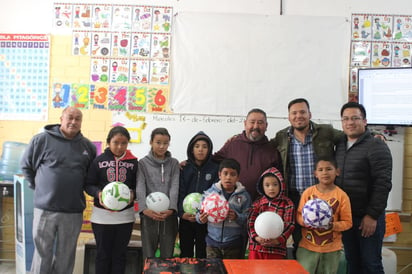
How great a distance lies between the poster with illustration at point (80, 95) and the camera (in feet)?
11.9

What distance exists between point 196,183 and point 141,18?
2.06 m

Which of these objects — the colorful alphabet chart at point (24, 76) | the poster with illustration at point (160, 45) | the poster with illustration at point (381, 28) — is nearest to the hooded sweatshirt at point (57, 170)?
the colorful alphabet chart at point (24, 76)

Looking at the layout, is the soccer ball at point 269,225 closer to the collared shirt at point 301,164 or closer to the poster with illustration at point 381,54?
the collared shirt at point 301,164

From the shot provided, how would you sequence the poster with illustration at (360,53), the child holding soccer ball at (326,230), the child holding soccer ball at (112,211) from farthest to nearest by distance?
1. the poster with illustration at (360,53)
2. the child holding soccer ball at (112,211)
3. the child holding soccer ball at (326,230)

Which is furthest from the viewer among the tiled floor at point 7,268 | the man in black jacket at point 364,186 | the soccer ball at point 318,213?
the tiled floor at point 7,268

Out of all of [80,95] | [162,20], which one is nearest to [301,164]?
[162,20]

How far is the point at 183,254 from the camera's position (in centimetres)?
254

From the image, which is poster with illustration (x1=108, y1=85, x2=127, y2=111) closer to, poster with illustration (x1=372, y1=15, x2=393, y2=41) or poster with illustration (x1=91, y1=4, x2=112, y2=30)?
poster with illustration (x1=91, y1=4, x2=112, y2=30)

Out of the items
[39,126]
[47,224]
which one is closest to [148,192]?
[47,224]

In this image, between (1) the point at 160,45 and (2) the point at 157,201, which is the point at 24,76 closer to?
(1) the point at 160,45

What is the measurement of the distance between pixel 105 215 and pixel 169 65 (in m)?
1.82

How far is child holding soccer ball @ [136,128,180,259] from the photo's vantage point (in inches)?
97.3

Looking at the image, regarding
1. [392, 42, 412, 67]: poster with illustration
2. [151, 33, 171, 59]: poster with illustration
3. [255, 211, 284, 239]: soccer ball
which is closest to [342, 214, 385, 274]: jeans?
[255, 211, 284, 239]: soccer ball

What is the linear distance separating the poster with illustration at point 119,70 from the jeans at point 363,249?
2.60 meters
